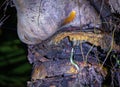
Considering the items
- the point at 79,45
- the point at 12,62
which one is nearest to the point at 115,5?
the point at 79,45

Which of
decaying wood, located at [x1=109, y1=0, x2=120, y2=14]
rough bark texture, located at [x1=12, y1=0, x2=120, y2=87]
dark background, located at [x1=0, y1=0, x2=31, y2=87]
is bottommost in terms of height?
dark background, located at [x1=0, y1=0, x2=31, y2=87]

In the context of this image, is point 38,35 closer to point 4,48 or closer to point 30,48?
point 30,48

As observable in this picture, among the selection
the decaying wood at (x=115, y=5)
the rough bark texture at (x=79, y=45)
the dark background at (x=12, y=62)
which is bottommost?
the dark background at (x=12, y=62)

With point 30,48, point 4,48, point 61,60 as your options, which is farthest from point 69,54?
point 4,48

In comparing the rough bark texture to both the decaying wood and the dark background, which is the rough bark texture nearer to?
the decaying wood

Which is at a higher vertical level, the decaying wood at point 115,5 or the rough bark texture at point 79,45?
the decaying wood at point 115,5

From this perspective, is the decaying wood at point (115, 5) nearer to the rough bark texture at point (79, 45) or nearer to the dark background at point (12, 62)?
the rough bark texture at point (79, 45)

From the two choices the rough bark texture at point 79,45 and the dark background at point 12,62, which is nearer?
the rough bark texture at point 79,45

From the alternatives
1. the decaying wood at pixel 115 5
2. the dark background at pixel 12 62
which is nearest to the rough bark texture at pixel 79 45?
the decaying wood at pixel 115 5

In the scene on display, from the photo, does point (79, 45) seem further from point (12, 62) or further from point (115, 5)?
point (12, 62)

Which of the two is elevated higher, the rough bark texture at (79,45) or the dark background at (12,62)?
the rough bark texture at (79,45)

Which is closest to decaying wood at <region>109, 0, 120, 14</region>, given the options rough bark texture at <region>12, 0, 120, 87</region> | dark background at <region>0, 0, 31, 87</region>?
rough bark texture at <region>12, 0, 120, 87</region>
